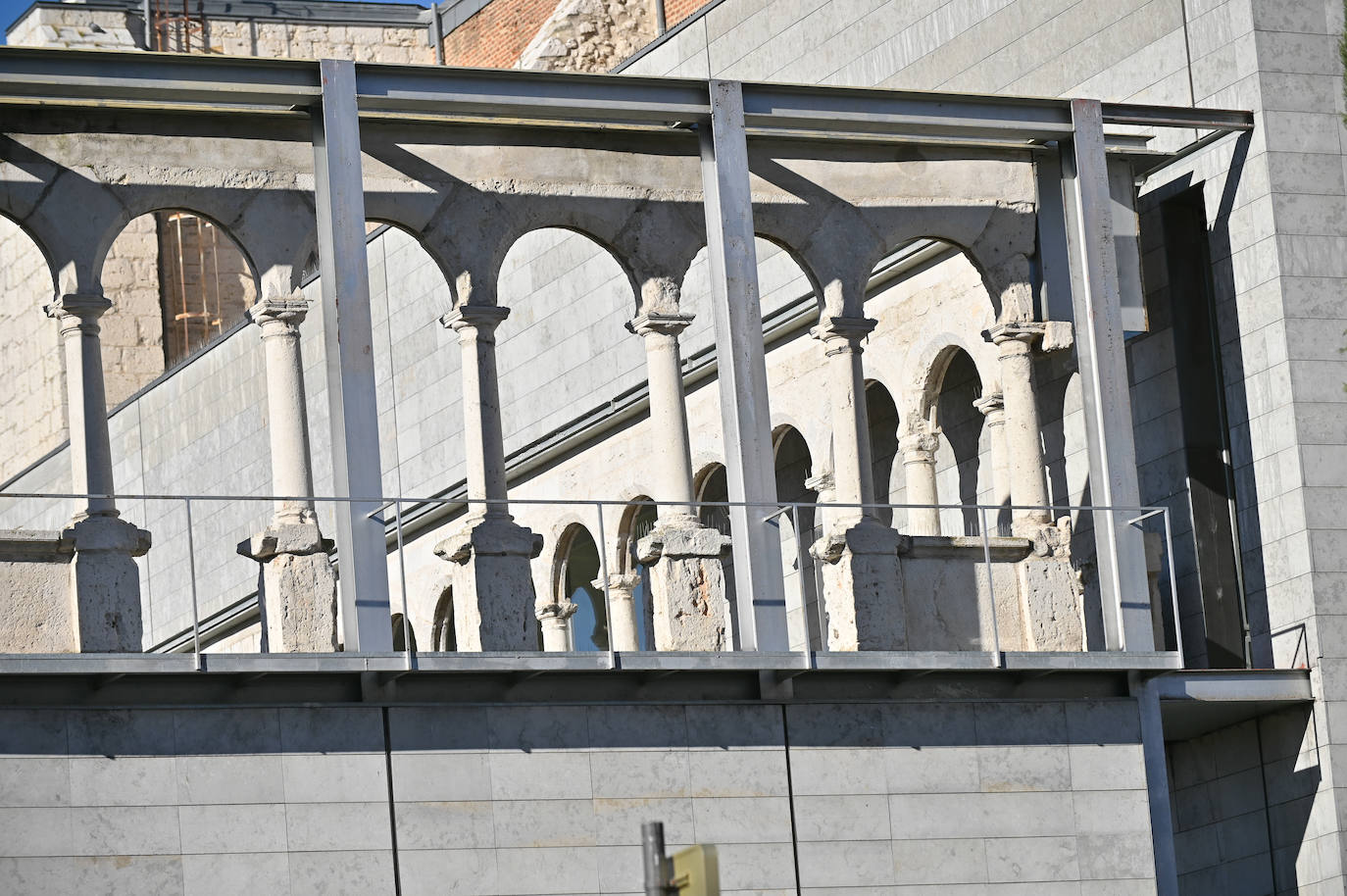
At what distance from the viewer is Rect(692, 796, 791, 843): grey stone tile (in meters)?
17.6

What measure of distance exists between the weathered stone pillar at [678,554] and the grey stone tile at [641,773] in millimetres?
818

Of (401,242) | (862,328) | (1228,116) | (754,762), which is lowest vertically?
(754,762)

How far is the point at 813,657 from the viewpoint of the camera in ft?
58.5

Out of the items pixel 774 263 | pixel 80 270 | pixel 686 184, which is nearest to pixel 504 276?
pixel 774 263

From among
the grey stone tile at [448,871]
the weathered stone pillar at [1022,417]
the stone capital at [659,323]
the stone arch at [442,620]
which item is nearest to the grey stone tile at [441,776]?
the grey stone tile at [448,871]

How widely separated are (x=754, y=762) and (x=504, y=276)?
12.0 metres

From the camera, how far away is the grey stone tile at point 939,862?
18.0 m

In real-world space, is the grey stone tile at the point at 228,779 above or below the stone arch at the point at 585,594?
below

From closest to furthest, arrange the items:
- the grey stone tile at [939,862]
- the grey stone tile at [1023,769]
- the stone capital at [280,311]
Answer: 1. the grey stone tile at [939,862]
2. the stone capital at [280,311]
3. the grey stone tile at [1023,769]

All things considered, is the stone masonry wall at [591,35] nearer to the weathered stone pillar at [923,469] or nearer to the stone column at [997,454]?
the weathered stone pillar at [923,469]

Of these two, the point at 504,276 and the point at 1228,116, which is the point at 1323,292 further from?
the point at 504,276

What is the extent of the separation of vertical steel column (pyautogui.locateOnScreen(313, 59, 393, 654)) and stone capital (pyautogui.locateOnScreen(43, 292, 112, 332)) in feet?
5.07

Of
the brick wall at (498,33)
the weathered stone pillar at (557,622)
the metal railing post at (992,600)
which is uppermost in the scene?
the brick wall at (498,33)

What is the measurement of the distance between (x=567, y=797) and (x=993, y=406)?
22.1ft
